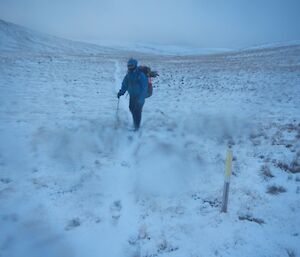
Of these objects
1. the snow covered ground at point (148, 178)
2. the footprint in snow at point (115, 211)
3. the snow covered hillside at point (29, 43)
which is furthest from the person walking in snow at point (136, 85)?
the snow covered hillside at point (29, 43)

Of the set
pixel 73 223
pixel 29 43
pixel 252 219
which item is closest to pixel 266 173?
pixel 252 219

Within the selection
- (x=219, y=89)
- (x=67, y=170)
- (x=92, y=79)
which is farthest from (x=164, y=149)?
(x=92, y=79)

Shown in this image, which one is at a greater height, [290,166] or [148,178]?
[290,166]

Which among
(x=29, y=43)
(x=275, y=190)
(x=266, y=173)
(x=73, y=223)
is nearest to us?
(x=73, y=223)

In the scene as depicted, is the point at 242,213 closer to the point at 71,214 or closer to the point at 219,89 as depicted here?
the point at 71,214

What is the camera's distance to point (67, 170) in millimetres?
8469

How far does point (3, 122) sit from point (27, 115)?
1.20m

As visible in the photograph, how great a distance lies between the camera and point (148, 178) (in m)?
8.24

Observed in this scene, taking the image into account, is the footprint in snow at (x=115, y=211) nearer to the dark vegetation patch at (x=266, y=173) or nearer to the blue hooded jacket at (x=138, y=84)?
the dark vegetation patch at (x=266, y=173)

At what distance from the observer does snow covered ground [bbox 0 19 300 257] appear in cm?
598

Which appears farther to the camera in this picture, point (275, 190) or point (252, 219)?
point (275, 190)

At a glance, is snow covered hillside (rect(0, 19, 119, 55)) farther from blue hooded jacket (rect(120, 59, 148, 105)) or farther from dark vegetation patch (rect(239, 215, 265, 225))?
dark vegetation patch (rect(239, 215, 265, 225))

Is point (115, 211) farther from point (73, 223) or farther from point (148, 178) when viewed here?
point (148, 178)

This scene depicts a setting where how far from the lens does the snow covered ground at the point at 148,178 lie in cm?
598
